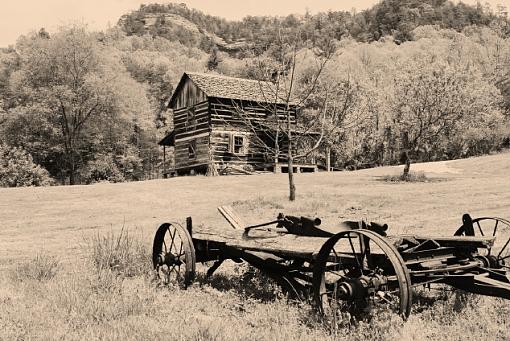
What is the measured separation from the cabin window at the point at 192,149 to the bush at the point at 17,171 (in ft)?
41.2

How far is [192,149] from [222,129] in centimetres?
321

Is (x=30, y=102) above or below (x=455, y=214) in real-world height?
above

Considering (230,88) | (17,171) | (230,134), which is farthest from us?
(17,171)

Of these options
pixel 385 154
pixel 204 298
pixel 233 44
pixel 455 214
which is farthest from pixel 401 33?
pixel 204 298

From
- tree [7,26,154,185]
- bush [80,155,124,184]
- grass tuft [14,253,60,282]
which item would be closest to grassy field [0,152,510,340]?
grass tuft [14,253,60,282]

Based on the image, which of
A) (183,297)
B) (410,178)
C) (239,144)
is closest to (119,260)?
(183,297)

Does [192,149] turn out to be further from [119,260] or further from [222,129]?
[119,260]

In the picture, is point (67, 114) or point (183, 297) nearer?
point (183, 297)

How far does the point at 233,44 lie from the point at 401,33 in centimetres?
7207

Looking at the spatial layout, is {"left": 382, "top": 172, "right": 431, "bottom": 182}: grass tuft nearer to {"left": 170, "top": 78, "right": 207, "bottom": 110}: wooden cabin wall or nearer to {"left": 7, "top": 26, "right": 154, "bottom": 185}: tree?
{"left": 170, "top": 78, "right": 207, "bottom": 110}: wooden cabin wall

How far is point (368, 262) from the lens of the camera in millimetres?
5875

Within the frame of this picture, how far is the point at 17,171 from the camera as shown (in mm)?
41781

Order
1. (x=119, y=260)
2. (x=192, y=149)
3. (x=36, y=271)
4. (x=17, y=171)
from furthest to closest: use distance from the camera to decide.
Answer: (x=17, y=171) → (x=192, y=149) → (x=36, y=271) → (x=119, y=260)

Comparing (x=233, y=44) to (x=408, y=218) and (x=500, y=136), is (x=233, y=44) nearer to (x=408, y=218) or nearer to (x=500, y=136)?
(x=500, y=136)
